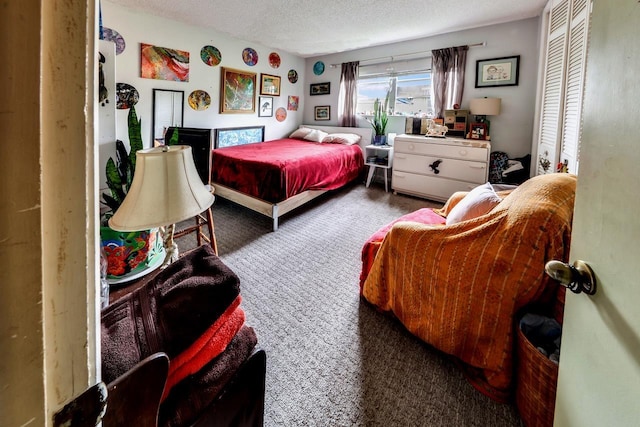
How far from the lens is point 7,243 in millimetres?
288

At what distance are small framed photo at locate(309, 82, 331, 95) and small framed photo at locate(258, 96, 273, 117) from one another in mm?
918

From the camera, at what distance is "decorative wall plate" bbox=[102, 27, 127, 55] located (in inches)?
136

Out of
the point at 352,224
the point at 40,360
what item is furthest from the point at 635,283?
the point at 352,224

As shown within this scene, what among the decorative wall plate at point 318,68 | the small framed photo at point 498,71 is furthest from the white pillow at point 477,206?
the decorative wall plate at point 318,68

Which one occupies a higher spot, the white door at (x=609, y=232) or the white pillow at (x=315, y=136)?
the white pillow at (x=315, y=136)

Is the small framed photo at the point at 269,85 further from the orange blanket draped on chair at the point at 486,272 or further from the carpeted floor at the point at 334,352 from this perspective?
the orange blanket draped on chair at the point at 486,272

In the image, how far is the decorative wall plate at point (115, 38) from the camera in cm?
344

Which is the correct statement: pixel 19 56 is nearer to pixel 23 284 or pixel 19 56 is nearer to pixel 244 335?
pixel 23 284

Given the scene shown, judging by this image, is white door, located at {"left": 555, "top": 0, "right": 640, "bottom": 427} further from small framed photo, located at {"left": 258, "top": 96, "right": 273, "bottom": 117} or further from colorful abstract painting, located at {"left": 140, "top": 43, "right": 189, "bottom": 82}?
small framed photo, located at {"left": 258, "top": 96, "right": 273, "bottom": 117}

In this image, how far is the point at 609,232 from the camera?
1.96ft

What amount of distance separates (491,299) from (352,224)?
2.22 meters

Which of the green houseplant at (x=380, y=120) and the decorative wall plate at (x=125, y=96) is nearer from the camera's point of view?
the decorative wall plate at (x=125, y=96)

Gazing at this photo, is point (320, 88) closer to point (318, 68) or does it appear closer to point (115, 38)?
point (318, 68)

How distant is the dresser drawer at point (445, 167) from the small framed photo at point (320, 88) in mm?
2126
